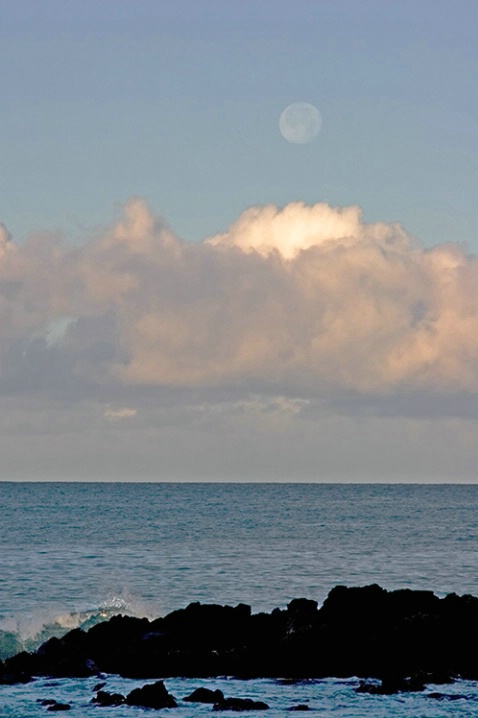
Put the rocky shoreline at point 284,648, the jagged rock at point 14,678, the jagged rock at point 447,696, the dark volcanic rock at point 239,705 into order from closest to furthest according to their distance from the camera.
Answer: the dark volcanic rock at point 239,705 < the jagged rock at point 447,696 < the jagged rock at point 14,678 < the rocky shoreline at point 284,648

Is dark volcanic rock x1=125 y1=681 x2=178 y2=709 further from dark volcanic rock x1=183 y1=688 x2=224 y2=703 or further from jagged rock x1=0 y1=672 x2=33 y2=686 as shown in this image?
jagged rock x1=0 y1=672 x2=33 y2=686

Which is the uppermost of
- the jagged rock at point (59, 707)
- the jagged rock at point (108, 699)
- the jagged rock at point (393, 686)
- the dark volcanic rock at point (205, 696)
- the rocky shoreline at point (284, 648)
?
the rocky shoreline at point (284, 648)

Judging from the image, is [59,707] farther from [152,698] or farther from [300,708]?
[300,708]

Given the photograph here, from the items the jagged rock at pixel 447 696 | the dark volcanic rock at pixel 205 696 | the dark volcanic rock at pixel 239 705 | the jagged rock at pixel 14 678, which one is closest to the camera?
the dark volcanic rock at pixel 239 705

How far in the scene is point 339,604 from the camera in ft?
121

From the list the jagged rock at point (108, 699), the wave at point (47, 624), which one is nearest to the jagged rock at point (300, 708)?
the jagged rock at point (108, 699)

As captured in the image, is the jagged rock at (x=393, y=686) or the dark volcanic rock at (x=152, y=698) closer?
the dark volcanic rock at (x=152, y=698)

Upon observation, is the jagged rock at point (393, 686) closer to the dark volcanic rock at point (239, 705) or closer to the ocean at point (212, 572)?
the ocean at point (212, 572)

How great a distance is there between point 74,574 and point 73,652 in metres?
34.5

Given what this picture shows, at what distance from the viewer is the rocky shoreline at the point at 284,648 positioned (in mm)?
33719

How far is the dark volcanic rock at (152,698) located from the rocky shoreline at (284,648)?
3.51 meters

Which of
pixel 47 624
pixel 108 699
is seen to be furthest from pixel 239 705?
pixel 47 624

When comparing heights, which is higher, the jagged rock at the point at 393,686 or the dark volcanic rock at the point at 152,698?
the jagged rock at the point at 393,686

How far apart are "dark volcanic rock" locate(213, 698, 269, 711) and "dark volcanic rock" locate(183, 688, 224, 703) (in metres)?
0.32
